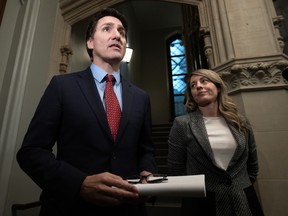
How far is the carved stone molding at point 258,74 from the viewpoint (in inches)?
58.0

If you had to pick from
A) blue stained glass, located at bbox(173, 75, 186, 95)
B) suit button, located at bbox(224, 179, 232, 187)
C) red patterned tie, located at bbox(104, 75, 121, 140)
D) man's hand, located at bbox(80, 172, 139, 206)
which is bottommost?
suit button, located at bbox(224, 179, 232, 187)

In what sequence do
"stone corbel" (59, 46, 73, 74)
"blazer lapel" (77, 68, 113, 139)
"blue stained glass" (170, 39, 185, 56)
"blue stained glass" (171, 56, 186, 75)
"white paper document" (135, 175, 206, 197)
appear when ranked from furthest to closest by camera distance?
"blue stained glass" (170, 39, 185, 56), "blue stained glass" (171, 56, 186, 75), "stone corbel" (59, 46, 73, 74), "blazer lapel" (77, 68, 113, 139), "white paper document" (135, 175, 206, 197)

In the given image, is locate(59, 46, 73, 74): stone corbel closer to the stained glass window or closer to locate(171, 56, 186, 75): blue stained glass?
the stained glass window

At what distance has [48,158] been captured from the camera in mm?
592

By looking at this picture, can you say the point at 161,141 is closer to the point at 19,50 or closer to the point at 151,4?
the point at 19,50

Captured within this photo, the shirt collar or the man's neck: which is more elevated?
the man's neck

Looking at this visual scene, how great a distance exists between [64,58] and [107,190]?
1842 millimetres

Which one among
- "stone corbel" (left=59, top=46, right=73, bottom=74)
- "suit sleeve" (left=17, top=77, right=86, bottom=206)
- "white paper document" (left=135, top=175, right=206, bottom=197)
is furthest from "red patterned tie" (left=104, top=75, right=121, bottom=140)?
"stone corbel" (left=59, top=46, right=73, bottom=74)

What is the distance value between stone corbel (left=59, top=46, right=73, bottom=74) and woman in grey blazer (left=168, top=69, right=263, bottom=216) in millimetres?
1296

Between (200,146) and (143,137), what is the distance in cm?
40

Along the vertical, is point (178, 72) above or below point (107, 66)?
above

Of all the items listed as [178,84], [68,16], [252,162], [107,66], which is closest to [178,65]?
[178,84]

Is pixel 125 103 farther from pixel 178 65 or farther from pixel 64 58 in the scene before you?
pixel 178 65

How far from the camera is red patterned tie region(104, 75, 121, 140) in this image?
751mm
